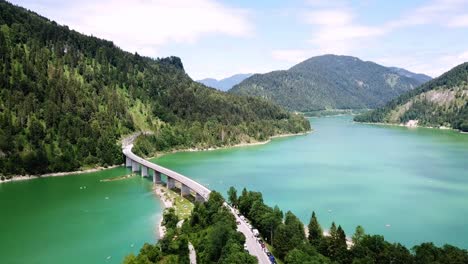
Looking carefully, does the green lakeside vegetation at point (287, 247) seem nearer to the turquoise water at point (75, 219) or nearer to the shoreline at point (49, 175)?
the turquoise water at point (75, 219)

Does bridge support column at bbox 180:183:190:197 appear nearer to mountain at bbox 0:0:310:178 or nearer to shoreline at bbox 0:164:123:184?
shoreline at bbox 0:164:123:184

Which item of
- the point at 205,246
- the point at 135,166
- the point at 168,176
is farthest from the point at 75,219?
the point at 135,166

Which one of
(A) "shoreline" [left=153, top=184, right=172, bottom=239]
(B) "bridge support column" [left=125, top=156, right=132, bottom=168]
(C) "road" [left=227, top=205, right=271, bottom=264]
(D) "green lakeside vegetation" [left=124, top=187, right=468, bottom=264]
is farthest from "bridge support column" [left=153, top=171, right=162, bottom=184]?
(C) "road" [left=227, top=205, right=271, bottom=264]

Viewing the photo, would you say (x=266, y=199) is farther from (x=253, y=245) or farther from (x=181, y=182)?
(x=253, y=245)

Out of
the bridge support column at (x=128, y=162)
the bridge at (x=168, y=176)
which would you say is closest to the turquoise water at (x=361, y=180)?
the bridge at (x=168, y=176)

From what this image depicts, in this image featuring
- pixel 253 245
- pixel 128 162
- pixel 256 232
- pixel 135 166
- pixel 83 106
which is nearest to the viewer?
pixel 253 245

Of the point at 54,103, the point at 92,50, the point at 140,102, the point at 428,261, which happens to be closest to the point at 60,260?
the point at 428,261

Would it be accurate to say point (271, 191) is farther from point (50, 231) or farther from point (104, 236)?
point (50, 231)
